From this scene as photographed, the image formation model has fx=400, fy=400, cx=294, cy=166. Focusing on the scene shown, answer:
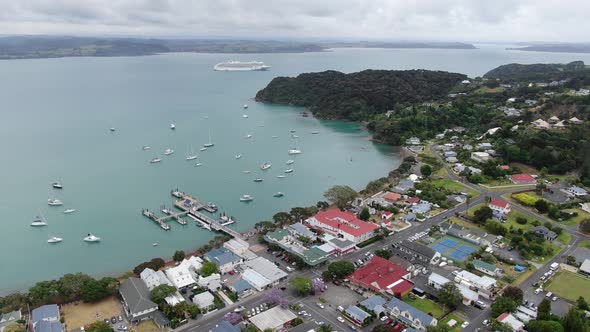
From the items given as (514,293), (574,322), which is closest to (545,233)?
(514,293)

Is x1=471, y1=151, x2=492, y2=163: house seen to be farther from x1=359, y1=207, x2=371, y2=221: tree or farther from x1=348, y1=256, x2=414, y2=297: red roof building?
x1=348, y1=256, x2=414, y2=297: red roof building

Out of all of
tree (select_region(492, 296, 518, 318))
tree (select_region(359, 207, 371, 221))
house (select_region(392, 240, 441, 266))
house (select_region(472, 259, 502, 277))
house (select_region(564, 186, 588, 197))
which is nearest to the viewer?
tree (select_region(492, 296, 518, 318))

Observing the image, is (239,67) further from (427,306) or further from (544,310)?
(544,310)

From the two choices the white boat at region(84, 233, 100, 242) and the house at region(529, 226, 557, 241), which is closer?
the house at region(529, 226, 557, 241)

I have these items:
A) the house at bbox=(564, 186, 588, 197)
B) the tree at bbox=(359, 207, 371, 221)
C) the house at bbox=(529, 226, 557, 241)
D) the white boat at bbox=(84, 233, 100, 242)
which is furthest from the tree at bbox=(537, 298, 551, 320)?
the white boat at bbox=(84, 233, 100, 242)

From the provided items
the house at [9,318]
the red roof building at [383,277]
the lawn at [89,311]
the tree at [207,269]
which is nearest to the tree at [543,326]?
the red roof building at [383,277]

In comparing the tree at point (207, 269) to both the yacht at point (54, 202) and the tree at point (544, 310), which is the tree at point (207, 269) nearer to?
the tree at point (544, 310)
